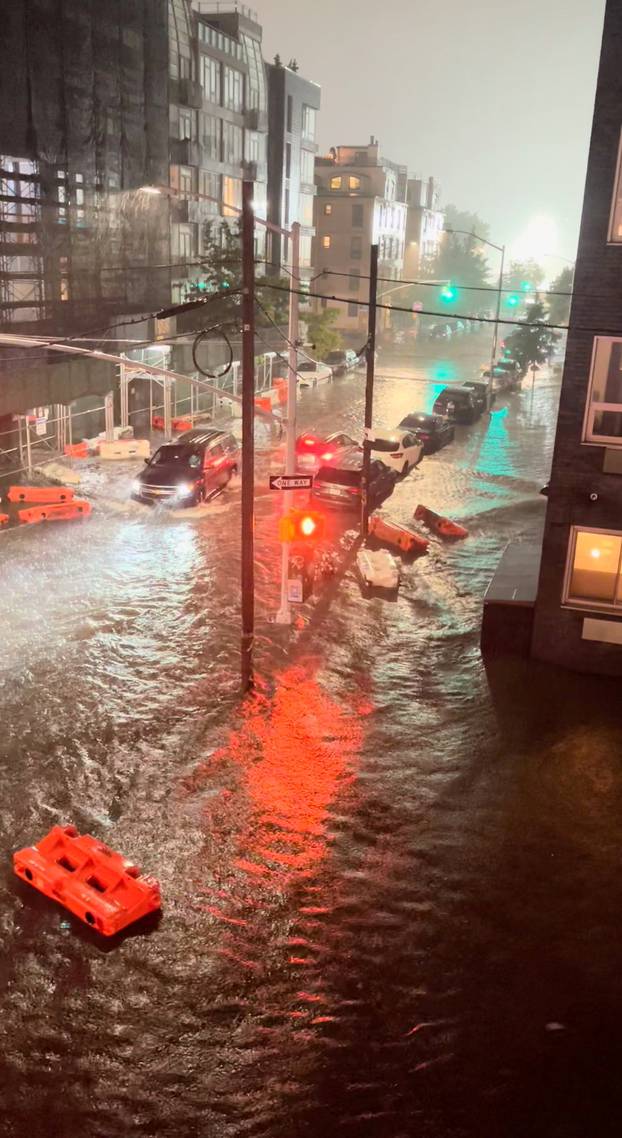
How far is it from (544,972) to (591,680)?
8.13 m

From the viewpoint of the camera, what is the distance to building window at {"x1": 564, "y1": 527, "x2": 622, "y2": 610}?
16.7 meters

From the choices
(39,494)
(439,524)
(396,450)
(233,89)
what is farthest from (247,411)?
(233,89)

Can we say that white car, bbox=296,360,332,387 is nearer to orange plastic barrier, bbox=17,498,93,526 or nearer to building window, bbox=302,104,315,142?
building window, bbox=302,104,315,142

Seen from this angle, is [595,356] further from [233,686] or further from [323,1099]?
[323,1099]

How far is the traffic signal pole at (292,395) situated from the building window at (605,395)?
5493 mm

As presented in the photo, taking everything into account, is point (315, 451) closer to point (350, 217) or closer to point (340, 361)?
point (340, 361)

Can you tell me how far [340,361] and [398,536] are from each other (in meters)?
40.8

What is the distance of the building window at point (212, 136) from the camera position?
4797 cm

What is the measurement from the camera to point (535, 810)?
42.6ft

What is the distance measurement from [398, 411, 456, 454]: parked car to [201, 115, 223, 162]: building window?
72.0ft

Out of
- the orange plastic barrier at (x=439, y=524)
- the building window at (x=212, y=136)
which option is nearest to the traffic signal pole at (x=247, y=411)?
the orange plastic barrier at (x=439, y=524)

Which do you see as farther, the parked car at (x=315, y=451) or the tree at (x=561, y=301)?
the tree at (x=561, y=301)

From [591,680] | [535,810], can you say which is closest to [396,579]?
[591,680]

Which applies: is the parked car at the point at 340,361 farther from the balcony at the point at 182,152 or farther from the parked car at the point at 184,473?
the parked car at the point at 184,473
